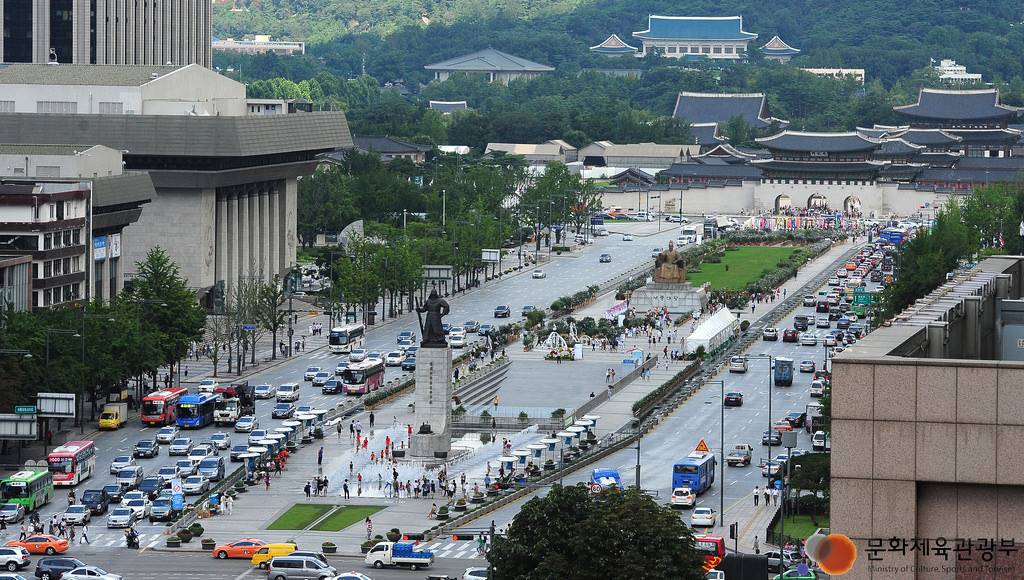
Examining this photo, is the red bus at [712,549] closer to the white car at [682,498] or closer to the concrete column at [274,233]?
the white car at [682,498]

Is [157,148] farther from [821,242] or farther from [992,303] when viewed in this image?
[992,303]

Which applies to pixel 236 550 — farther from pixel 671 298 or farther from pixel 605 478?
pixel 671 298

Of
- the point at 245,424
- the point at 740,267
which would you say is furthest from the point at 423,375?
the point at 740,267

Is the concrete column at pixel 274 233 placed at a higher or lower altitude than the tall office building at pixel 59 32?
lower

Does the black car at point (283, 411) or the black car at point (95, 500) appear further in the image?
the black car at point (283, 411)

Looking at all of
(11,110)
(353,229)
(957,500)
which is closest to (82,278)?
(11,110)

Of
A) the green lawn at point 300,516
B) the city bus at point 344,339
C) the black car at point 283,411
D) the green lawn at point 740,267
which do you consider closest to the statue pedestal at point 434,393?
the black car at point 283,411

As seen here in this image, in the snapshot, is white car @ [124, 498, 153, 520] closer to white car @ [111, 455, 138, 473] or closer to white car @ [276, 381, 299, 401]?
white car @ [111, 455, 138, 473]
